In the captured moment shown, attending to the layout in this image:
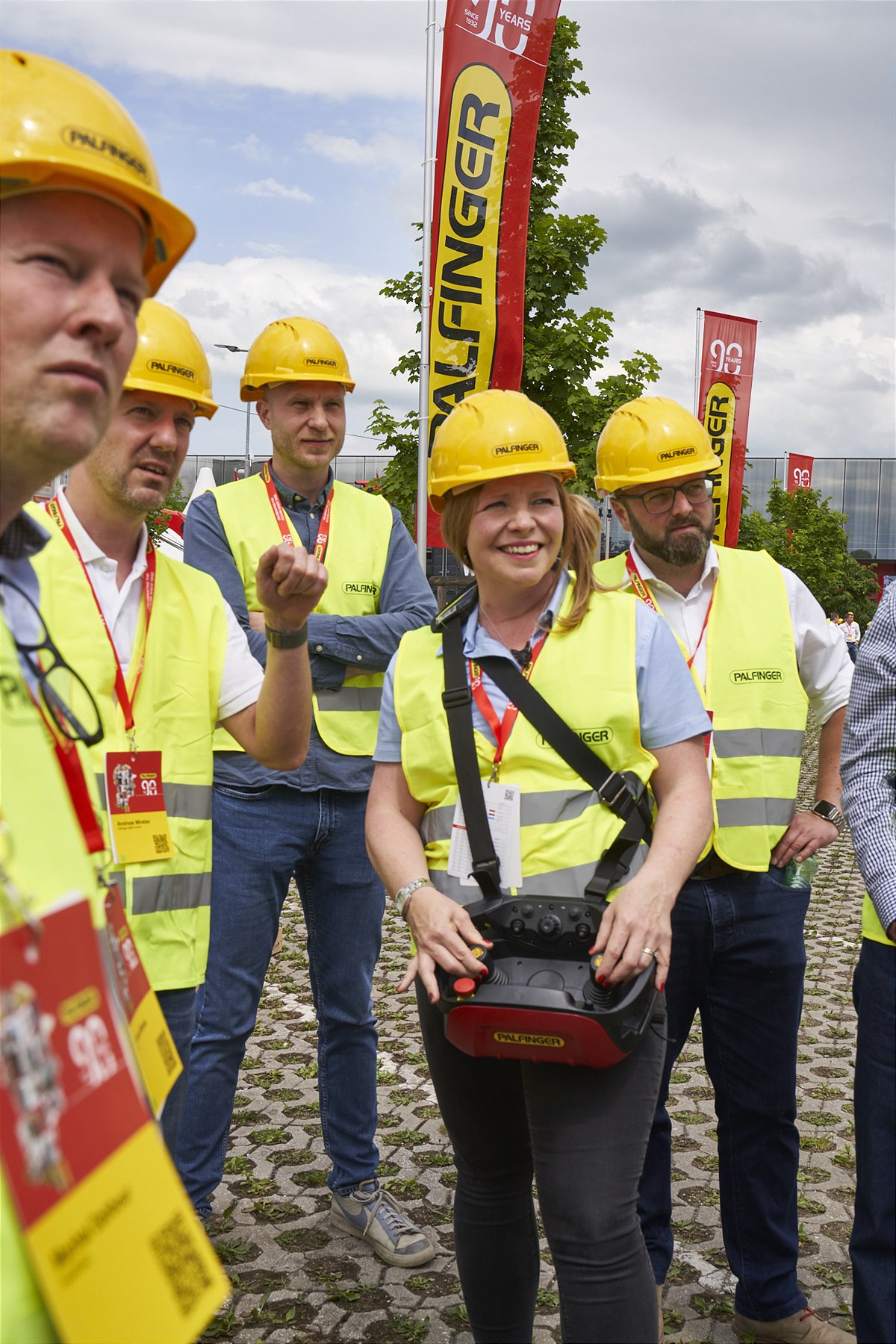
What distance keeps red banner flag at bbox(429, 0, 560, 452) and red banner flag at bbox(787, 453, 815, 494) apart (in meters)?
32.3

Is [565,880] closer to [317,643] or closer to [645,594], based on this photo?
[645,594]

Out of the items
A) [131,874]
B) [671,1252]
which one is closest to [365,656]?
[131,874]

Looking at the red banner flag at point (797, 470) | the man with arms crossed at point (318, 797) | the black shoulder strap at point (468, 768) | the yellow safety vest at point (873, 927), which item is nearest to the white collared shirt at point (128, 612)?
the black shoulder strap at point (468, 768)

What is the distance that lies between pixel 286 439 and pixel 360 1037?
6.27 ft

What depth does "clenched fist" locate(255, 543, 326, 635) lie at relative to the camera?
7.49 feet

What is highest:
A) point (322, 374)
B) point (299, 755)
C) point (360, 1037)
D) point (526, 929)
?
point (322, 374)

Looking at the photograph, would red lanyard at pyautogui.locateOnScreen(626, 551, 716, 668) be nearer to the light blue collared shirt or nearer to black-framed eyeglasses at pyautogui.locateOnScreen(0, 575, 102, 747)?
the light blue collared shirt

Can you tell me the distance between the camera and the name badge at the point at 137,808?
8.15 ft

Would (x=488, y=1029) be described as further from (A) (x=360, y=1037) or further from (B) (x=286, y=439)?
(B) (x=286, y=439)

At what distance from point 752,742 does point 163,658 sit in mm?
1595

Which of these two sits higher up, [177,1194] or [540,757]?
[540,757]

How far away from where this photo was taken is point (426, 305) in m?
10.6

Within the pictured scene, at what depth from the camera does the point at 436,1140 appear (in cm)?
451

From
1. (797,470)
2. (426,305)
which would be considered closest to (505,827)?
(426,305)
